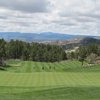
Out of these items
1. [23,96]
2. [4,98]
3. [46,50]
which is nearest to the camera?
[4,98]

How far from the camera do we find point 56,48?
18700 cm

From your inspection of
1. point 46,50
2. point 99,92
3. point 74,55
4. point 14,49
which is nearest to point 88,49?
point 74,55

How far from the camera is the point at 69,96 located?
786 inches

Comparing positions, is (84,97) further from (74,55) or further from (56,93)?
(74,55)

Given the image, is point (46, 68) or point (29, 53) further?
point (29, 53)

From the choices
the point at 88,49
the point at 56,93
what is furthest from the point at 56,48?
the point at 56,93

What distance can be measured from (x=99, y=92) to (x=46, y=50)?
16283cm

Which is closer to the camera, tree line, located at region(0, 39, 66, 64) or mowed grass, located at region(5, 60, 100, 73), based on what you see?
mowed grass, located at region(5, 60, 100, 73)

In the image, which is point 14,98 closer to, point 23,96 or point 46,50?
point 23,96

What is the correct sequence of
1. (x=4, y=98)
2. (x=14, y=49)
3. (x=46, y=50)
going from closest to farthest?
1. (x=4, y=98)
2. (x=14, y=49)
3. (x=46, y=50)

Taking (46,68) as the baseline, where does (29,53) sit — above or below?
above

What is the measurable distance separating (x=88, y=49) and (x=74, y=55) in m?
12.1

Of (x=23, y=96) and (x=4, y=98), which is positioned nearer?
(x=4, y=98)

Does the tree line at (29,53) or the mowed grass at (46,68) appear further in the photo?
the tree line at (29,53)
